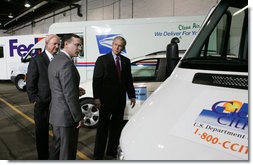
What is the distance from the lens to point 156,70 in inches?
202

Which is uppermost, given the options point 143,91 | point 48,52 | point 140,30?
point 140,30

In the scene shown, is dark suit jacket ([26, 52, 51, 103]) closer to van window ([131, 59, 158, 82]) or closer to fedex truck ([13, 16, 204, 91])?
van window ([131, 59, 158, 82])

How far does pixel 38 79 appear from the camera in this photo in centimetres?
344

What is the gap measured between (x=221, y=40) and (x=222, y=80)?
0.92 m

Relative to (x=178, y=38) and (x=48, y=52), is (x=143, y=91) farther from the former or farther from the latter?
(x=178, y=38)

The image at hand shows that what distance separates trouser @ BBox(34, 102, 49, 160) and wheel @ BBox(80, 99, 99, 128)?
1715 mm

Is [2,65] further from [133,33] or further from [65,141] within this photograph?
[65,141]

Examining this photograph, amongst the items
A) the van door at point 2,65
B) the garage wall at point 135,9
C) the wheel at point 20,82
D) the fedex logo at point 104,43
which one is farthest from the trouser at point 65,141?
the van door at point 2,65

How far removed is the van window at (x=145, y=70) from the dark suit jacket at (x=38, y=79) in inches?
81.9

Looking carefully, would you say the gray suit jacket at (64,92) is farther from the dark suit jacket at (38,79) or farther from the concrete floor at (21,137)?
the concrete floor at (21,137)

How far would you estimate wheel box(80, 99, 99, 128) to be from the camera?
17.6 feet

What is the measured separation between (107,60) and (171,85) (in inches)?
65.8

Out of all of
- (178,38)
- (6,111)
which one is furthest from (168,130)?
(6,111)

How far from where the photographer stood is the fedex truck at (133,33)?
7.52 meters
